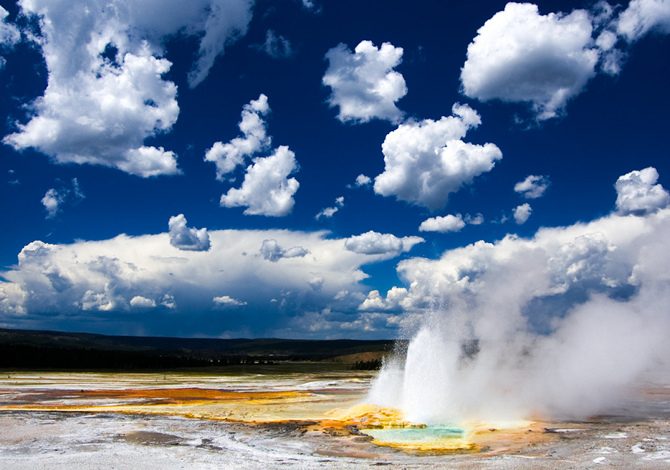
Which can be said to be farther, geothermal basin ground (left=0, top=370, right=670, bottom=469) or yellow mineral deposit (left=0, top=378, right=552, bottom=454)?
yellow mineral deposit (left=0, top=378, right=552, bottom=454)

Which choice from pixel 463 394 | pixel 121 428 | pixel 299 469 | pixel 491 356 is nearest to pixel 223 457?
pixel 299 469

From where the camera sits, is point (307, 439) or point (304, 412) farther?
point (304, 412)

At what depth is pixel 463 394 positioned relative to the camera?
23031 mm

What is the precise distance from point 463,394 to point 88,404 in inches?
688

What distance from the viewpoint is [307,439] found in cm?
1691

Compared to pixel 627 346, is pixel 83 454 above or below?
below

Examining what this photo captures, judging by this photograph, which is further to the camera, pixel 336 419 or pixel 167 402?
pixel 167 402

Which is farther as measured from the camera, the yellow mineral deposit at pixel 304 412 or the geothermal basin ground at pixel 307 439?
the yellow mineral deposit at pixel 304 412

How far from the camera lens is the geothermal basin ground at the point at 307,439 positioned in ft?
45.0

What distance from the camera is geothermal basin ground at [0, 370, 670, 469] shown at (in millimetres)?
13727

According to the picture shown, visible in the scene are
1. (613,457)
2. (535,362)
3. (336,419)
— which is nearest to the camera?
(613,457)

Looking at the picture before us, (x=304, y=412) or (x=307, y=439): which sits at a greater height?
(x=307, y=439)

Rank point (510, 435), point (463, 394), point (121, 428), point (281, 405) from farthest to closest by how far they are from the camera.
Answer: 1. point (281, 405)
2. point (463, 394)
3. point (121, 428)
4. point (510, 435)

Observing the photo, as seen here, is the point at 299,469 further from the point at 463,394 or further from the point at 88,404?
the point at 88,404
